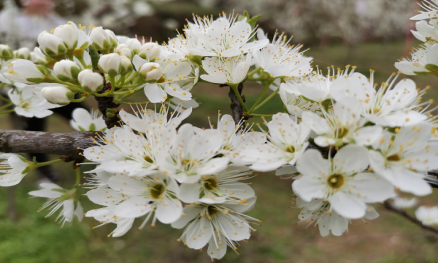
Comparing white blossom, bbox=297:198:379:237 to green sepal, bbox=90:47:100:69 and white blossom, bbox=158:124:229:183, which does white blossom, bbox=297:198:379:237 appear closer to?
white blossom, bbox=158:124:229:183

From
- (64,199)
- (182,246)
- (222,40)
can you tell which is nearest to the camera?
(222,40)

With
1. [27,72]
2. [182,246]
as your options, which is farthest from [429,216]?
[27,72]

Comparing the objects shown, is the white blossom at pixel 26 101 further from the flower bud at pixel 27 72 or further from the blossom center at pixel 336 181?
the blossom center at pixel 336 181

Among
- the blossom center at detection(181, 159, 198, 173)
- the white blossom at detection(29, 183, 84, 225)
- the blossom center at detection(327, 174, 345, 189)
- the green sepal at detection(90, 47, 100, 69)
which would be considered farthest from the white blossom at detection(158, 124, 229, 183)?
the white blossom at detection(29, 183, 84, 225)

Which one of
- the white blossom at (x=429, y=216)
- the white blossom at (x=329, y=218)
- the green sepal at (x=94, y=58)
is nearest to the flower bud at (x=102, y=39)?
the green sepal at (x=94, y=58)

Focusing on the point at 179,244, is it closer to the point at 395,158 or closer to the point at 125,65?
the point at 125,65

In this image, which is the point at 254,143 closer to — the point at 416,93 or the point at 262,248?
the point at 416,93

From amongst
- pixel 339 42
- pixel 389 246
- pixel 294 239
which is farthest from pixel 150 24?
pixel 339 42
